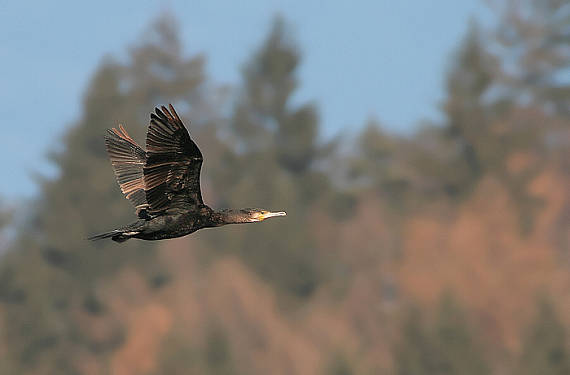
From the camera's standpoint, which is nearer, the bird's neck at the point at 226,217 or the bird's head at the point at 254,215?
the bird's neck at the point at 226,217

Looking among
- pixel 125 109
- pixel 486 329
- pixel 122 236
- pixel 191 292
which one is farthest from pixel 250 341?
pixel 122 236

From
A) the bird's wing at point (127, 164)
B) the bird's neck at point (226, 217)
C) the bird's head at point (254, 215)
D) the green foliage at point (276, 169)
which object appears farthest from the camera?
the green foliage at point (276, 169)

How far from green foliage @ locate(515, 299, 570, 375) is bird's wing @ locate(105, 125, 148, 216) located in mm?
31969

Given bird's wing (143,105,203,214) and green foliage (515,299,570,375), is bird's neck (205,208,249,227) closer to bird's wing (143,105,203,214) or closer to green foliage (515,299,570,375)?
bird's wing (143,105,203,214)

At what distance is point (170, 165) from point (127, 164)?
80.1 inches

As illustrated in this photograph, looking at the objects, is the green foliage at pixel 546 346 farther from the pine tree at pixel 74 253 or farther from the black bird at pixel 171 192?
the black bird at pixel 171 192

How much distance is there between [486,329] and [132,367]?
14195mm

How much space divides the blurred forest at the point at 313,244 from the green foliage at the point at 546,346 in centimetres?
10

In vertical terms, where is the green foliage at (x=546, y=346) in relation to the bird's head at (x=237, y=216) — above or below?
below

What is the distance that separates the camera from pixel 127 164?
1314 centimetres

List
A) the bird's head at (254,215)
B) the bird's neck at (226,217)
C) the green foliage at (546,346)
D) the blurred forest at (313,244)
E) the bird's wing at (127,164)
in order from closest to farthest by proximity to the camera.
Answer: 1. the bird's neck at (226,217)
2. the bird's head at (254,215)
3. the bird's wing at (127,164)
4. the green foliage at (546,346)
5. the blurred forest at (313,244)

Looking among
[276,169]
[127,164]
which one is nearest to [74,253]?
[276,169]

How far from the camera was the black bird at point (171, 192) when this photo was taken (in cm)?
1091

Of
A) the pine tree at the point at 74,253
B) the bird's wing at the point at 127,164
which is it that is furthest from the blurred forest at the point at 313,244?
the bird's wing at the point at 127,164
